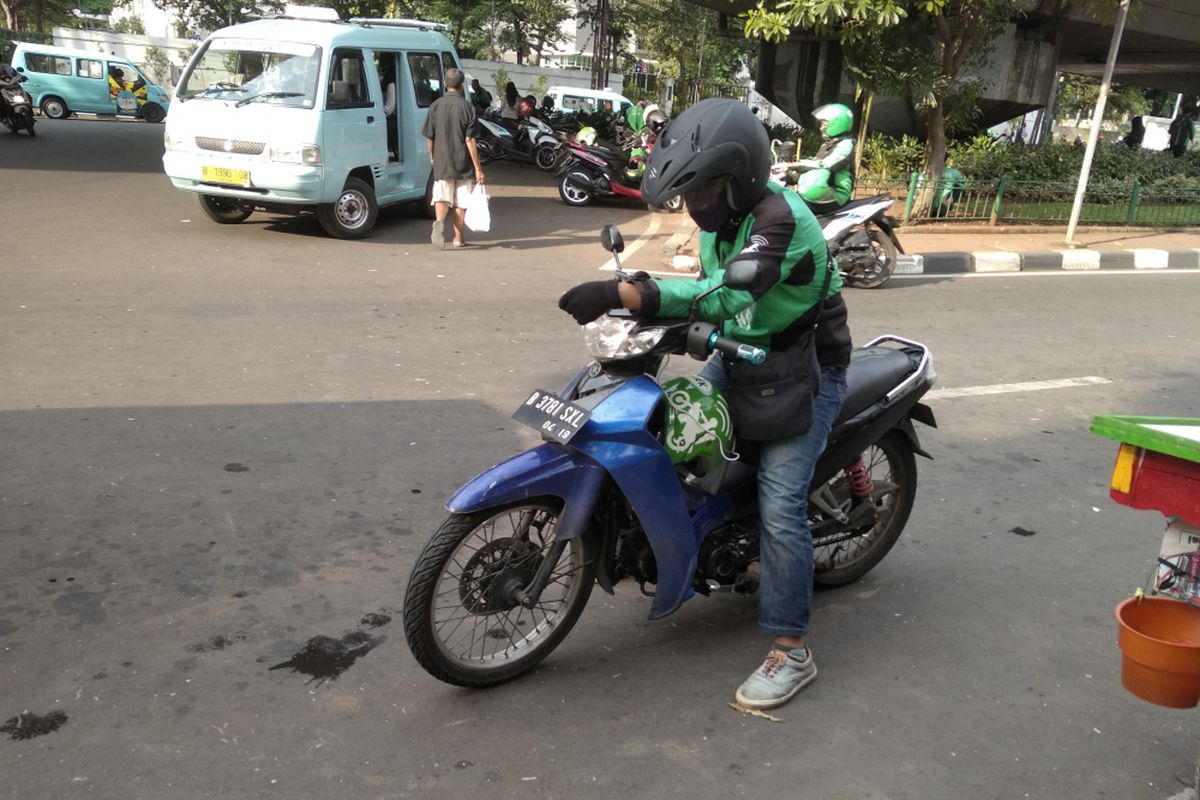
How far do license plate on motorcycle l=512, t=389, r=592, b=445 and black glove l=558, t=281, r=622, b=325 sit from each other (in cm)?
26

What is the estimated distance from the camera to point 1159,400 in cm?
662

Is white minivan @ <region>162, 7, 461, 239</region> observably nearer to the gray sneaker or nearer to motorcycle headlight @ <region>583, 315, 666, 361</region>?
motorcycle headlight @ <region>583, 315, 666, 361</region>

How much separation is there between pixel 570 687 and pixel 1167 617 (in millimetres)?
1644

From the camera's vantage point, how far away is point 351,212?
35.2 feet

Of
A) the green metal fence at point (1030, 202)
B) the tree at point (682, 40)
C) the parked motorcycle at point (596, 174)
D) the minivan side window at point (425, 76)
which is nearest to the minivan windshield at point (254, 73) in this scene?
the minivan side window at point (425, 76)

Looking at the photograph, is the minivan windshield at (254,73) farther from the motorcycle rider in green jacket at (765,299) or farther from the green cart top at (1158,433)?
the green cart top at (1158,433)

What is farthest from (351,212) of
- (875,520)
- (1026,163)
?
(1026,163)

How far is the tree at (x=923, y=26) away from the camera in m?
11.5

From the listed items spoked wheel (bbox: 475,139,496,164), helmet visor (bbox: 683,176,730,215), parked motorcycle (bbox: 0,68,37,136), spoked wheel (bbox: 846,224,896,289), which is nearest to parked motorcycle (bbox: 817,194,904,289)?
spoked wheel (bbox: 846,224,896,289)

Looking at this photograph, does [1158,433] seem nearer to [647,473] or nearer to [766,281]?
[766,281]

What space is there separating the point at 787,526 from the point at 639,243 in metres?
9.37

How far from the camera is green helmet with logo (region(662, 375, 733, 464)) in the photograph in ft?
9.89

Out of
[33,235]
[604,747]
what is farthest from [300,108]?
[604,747]

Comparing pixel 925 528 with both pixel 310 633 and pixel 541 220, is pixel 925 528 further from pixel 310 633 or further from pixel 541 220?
pixel 541 220
